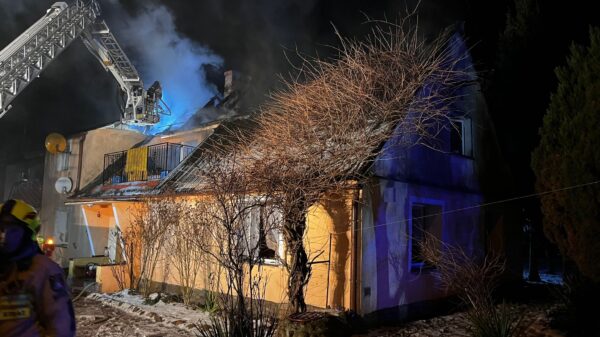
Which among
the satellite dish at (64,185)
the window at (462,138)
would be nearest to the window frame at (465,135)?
the window at (462,138)

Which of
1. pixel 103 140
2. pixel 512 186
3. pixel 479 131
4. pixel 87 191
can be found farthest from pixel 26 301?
pixel 103 140

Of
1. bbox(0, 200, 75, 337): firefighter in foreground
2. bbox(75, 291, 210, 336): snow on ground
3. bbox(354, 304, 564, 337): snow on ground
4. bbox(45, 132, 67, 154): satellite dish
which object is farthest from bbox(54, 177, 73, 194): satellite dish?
bbox(0, 200, 75, 337): firefighter in foreground

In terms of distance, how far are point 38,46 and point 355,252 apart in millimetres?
12772

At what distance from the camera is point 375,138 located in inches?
340

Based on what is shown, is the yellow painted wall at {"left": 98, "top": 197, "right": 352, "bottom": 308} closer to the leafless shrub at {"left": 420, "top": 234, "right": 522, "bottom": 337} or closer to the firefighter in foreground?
the leafless shrub at {"left": 420, "top": 234, "right": 522, "bottom": 337}

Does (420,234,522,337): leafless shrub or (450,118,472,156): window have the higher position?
(450,118,472,156): window

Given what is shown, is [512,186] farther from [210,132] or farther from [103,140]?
[103,140]

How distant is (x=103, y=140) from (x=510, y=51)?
1702cm

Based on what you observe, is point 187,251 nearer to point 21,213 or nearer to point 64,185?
point 21,213

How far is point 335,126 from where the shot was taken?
846cm

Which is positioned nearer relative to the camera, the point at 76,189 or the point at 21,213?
the point at 21,213

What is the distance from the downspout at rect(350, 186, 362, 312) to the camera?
343 inches

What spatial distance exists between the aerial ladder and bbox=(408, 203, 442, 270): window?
12855 millimetres

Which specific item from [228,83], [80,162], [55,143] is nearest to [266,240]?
[228,83]
